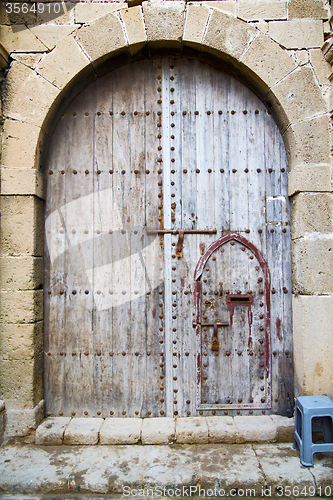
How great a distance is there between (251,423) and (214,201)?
173cm

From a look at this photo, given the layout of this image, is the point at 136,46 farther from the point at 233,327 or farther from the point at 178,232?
the point at 233,327

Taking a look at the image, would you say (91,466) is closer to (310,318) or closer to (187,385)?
(187,385)

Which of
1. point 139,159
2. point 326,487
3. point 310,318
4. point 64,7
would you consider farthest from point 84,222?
point 326,487

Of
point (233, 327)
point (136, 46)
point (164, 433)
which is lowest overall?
point (164, 433)

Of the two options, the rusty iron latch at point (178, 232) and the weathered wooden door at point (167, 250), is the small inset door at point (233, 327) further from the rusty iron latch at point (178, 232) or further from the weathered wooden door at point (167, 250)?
the rusty iron latch at point (178, 232)

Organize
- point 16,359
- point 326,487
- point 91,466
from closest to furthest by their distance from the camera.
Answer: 1. point 326,487
2. point 91,466
3. point 16,359

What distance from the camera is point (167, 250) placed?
2613 millimetres

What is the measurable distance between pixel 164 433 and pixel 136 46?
2939mm

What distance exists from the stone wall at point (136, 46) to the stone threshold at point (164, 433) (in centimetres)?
22

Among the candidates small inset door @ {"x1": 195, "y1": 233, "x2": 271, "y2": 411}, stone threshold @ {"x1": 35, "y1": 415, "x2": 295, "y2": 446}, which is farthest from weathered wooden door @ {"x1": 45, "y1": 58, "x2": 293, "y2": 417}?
stone threshold @ {"x1": 35, "y1": 415, "x2": 295, "y2": 446}

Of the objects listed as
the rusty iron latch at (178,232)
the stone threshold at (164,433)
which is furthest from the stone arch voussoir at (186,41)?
the stone threshold at (164,433)

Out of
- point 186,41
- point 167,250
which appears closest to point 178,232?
point 167,250

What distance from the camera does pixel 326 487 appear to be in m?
1.94

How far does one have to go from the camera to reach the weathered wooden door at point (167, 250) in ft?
8.42
